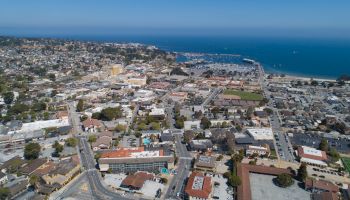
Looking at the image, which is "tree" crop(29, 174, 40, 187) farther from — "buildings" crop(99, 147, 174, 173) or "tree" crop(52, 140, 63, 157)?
"tree" crop(52, 140, 63, 157)

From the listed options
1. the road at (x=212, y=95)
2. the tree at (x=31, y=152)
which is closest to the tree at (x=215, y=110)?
the road at (x=212, y=95)

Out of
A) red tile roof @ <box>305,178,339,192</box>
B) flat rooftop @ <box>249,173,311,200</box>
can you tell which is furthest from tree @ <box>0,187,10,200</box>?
red tile roof @ <box>305,178,339,192</box>

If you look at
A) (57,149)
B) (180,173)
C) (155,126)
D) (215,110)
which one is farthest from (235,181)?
(215,110)

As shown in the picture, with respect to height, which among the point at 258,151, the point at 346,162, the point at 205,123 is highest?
the point at 205,123

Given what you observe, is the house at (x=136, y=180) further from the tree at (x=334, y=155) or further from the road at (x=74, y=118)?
the tree at (x=334, y=155)

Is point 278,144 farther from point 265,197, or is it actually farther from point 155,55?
point 155,55

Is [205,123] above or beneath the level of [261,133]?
above

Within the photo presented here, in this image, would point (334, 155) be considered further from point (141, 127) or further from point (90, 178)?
point (90, 178)
